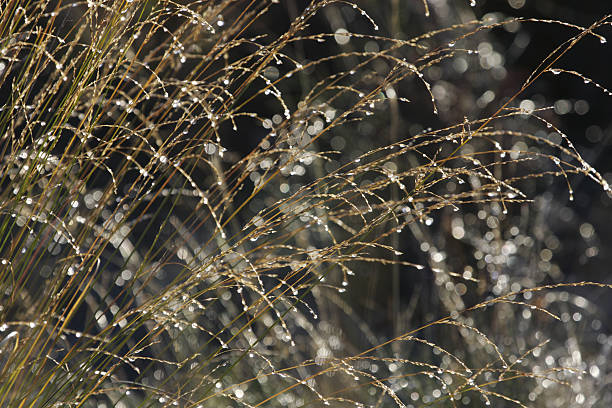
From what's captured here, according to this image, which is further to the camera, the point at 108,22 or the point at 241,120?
the point at 241,120

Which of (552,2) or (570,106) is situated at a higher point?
(552,2)

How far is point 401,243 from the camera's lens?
390 centimetres

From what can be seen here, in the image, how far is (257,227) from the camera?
111 cm

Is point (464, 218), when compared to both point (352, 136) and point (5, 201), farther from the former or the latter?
point (5, 201)

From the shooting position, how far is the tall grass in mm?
1127

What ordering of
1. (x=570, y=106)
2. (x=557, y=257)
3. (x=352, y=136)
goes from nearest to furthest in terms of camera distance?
(x=352, y=136) < (x=557, y=257) < (x=570, y=106)

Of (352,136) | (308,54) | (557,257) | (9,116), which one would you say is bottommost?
(557,257)

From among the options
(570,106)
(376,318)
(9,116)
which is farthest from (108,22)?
(570,106)

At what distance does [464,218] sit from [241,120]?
157 centimetres

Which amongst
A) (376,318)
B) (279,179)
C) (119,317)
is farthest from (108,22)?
(376,318)

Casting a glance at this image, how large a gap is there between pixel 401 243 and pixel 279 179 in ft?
3.43

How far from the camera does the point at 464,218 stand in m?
3.61

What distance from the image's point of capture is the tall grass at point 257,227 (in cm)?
113

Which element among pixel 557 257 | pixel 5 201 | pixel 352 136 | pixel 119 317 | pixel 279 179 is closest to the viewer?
pixel 119 317
